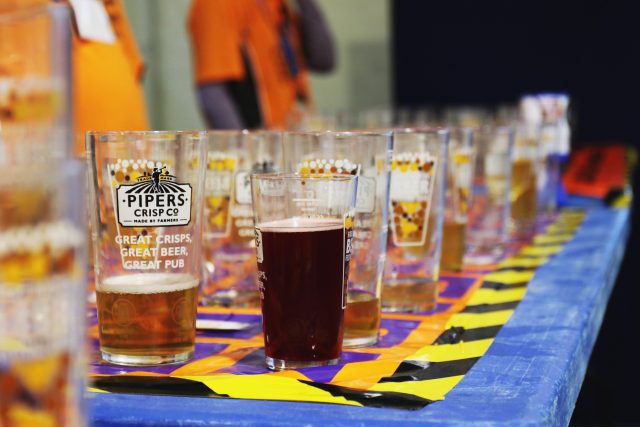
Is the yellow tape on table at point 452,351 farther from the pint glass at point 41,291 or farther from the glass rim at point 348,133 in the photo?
the pint glass at point 41,291

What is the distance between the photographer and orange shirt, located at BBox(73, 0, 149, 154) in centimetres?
211

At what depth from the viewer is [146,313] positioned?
942 mm

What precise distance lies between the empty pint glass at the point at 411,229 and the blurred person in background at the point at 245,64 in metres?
1.97

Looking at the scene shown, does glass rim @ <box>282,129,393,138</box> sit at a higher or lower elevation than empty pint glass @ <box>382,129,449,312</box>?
higher

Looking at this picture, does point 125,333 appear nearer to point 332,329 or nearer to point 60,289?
point 332,329

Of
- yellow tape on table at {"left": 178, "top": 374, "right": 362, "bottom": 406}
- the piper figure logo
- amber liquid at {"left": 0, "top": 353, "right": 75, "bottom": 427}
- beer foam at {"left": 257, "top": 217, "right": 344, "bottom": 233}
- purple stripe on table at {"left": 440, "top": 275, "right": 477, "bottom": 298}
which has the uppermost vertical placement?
the piper figure logo

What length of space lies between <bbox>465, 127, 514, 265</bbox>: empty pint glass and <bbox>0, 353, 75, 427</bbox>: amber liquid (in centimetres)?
123

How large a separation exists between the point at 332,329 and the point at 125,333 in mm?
204

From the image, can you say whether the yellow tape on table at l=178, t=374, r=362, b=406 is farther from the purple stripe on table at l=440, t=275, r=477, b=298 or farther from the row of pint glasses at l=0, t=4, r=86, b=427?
the purple stripe on table at l=440, t=275, r=477, b=298

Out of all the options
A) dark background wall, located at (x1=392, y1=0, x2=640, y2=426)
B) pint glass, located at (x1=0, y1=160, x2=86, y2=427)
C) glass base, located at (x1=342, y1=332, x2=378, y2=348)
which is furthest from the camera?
dark background wall, located at (x1=392, y1=0, x2=640, y2=426)

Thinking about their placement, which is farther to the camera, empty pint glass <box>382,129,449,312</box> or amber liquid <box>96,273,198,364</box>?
empty pint glass <box>382,129,449,312</box>

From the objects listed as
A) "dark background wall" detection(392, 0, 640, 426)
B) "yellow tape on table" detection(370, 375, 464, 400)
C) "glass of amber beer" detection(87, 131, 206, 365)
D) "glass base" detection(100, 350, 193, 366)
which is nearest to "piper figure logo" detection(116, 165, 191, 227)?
"glass of amber beer" detection(87, 131, 206, 365)

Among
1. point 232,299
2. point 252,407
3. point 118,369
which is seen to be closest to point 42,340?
point 252,407

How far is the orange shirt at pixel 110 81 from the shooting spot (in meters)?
2.11
